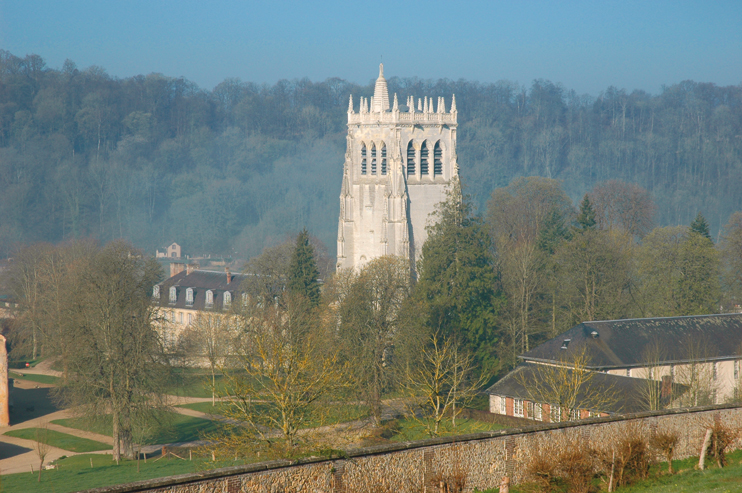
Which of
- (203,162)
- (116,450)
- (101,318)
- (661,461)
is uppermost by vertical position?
(203,162)

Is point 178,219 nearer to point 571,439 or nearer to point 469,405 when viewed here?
point 469,405

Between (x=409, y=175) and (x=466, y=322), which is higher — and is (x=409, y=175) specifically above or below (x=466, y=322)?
above

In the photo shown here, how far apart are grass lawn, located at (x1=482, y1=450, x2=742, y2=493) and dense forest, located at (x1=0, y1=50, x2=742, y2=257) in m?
89.5

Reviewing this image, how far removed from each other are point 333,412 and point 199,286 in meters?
36.6

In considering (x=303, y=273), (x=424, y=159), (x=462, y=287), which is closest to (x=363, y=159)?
(x=424, y=159)

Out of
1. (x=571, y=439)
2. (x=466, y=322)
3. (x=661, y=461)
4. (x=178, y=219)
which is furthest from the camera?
(x=178, y=219)

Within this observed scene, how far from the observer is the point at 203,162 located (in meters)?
142

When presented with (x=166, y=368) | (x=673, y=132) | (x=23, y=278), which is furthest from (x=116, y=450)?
(x=673, y=132)

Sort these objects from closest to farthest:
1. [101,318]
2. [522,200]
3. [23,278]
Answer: [101,318] → [23,278] → [522,200]

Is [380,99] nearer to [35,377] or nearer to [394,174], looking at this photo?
[394,174]

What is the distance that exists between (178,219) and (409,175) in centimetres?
7509

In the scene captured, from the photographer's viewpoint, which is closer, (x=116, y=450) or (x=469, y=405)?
(x=116, y=450)

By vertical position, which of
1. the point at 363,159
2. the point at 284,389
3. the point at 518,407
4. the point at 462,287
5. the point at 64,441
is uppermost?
the point at 363,159

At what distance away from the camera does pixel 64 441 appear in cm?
3791
